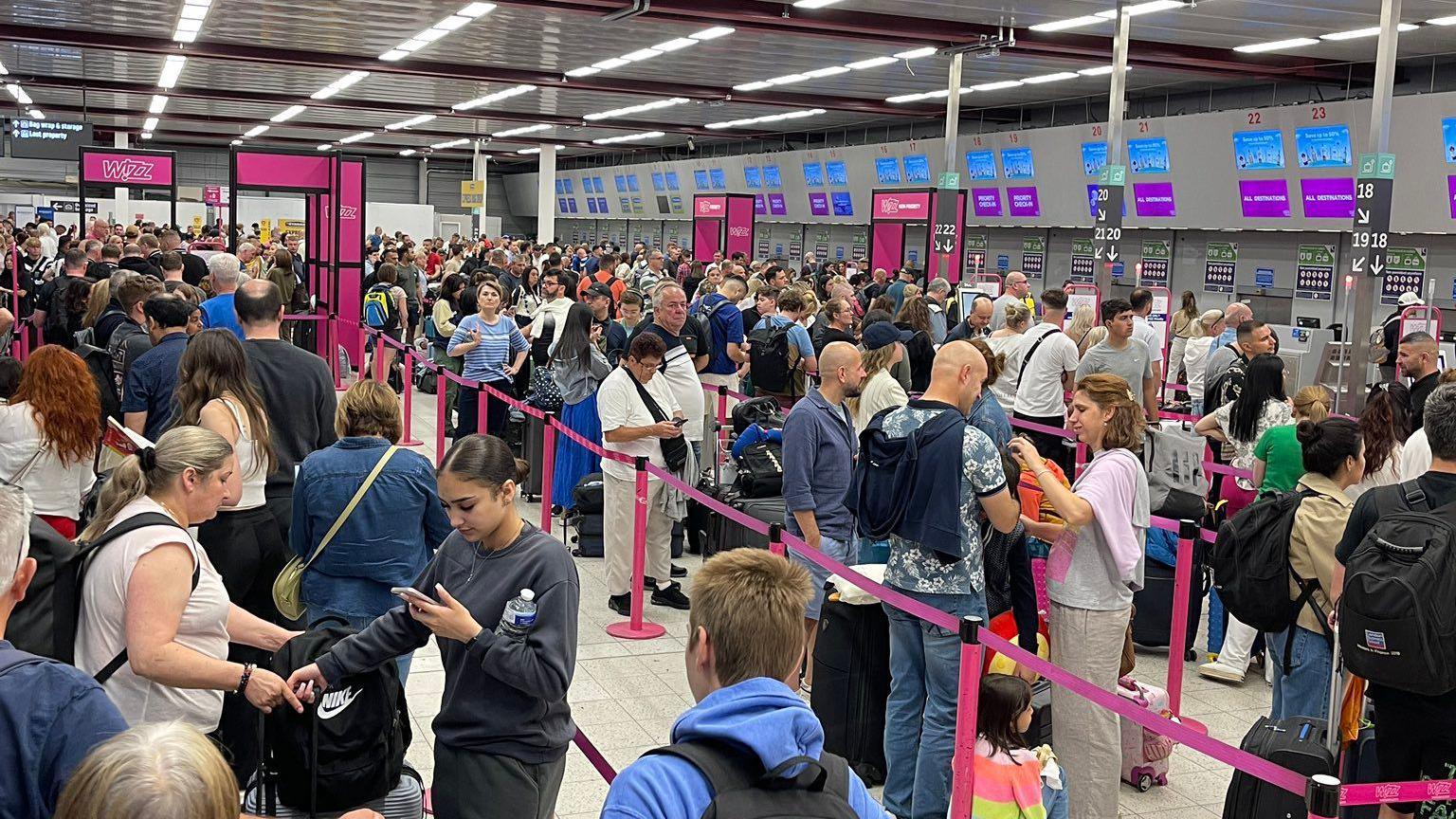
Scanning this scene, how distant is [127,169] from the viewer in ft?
57.8

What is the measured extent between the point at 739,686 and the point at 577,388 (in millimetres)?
6884

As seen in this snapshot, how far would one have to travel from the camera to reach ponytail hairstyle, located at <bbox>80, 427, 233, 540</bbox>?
10.6 ft

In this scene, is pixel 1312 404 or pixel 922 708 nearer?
pixel 922 708

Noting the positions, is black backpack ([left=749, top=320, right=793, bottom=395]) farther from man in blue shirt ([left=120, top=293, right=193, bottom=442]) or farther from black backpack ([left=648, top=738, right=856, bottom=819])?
black backpack ([left=648, top=738, right=856, bottom=819])

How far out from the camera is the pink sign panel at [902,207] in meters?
17.6

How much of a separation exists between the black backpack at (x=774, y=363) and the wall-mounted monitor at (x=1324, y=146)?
10.2 m

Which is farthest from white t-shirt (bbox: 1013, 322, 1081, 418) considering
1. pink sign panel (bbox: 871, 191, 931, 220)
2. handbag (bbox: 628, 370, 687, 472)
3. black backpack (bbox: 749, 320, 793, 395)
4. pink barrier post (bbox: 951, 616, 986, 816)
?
pink sign panel (bbox: 871, 191, 931, 220)

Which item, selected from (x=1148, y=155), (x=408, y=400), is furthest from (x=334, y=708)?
(x=1148, y=155)

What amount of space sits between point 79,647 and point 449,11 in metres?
13.7

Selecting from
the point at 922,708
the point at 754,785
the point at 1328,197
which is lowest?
the point at 922,708

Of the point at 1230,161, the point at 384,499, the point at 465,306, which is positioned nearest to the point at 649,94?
the point at 1230,161

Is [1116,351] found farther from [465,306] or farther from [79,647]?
[79,647]

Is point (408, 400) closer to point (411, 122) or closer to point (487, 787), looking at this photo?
point (487, 787)

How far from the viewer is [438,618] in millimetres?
2912
